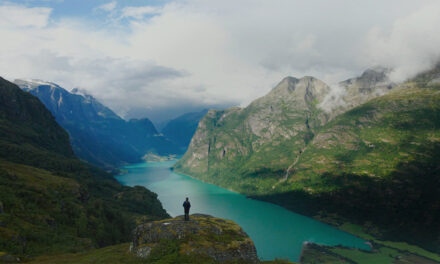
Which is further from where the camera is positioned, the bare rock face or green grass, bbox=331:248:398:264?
green grass, bbox=331:248:398:264

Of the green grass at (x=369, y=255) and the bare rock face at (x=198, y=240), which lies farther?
the green grass at (x=369, y=255)

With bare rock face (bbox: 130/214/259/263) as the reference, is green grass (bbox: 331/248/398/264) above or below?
below

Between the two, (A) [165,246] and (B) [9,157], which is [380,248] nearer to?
(A) [165,246]

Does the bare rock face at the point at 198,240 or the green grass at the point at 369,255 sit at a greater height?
the bare rock face at the point at 198,240

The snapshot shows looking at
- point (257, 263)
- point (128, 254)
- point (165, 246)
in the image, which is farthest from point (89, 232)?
point (257, 263)

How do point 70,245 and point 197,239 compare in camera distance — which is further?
point 70,245

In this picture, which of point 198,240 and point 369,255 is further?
point 369,255

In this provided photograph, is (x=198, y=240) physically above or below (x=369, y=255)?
above

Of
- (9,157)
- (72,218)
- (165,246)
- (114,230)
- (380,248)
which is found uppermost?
(9,157)
